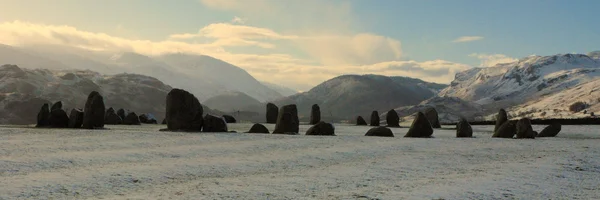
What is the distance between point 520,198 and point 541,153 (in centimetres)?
999

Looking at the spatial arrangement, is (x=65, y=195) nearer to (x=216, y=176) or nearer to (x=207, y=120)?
(x=216, y=176)

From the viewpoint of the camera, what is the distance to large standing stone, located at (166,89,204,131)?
108 feet

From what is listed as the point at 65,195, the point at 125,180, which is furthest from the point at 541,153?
the point at 65,195

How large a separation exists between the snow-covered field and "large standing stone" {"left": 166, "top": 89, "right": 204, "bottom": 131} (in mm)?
9493

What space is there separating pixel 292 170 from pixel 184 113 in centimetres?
1928

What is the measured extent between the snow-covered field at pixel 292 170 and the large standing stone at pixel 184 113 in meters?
9.49

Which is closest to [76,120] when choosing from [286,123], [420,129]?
[286,123]

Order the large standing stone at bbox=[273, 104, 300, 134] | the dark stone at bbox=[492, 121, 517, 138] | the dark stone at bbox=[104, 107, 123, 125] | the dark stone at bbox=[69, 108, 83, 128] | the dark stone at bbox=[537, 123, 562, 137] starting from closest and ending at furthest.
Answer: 1. the dark stone at bbox=[492, 121, 517, 138]
2. the dark stone at bbox=[537, 123, 562, 137]
3. the large standing stone at bbox=[273, 104, 300, 134]
4. the dark stone at bbox=[69, 108, 83, 128]
5. the dark stone at bbox=[104, 107, 123, 125]

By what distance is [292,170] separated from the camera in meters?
15.2

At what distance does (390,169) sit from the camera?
50.1 ft

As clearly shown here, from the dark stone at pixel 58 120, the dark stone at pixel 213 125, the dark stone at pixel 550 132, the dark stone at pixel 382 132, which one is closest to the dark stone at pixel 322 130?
the dark stone at pixel 382 132

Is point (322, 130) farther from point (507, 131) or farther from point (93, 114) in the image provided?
point (93, 114)

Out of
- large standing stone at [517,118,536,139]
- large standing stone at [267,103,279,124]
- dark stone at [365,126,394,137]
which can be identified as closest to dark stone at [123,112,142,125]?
large standing stone at [267,103,279,124]

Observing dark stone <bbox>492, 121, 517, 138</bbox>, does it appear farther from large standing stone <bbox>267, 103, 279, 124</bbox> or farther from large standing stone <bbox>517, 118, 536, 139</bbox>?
large standing stone <bbox>267, 103, 279, 124</bbox>
